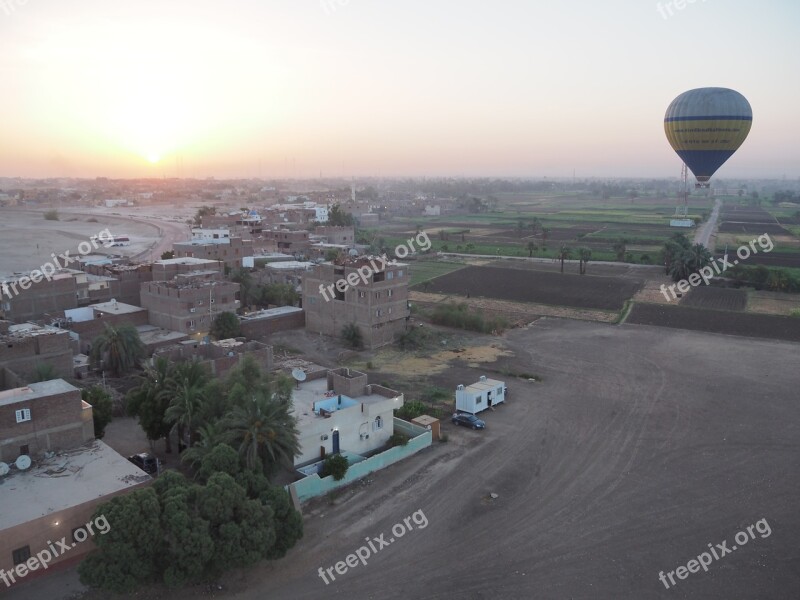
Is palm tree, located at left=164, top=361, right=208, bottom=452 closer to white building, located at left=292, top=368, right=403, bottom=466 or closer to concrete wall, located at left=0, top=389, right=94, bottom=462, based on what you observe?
concrete wall, located at left=0, top=389, right=94, bottom=462

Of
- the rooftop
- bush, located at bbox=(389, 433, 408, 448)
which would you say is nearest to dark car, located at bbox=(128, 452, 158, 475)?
the rooftop

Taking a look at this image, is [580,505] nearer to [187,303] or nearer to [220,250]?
[187,303]

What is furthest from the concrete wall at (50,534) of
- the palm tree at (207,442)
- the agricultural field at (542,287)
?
the agricultural field at (542,287)

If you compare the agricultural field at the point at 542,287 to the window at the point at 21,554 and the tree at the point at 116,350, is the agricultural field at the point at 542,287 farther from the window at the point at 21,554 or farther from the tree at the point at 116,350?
the window at the point at 21,554

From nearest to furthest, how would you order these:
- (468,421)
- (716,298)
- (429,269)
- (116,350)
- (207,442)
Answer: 1. (207,442)
2. (468,421)
3. (116,350)
4. (716,298)
5. (429,269)

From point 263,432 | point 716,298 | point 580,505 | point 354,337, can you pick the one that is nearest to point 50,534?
point 263,432

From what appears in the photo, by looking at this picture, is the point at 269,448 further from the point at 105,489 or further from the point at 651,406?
the point at 651,406
